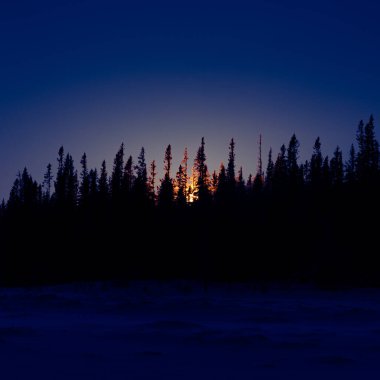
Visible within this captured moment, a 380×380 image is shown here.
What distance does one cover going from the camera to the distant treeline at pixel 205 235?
39812 mm

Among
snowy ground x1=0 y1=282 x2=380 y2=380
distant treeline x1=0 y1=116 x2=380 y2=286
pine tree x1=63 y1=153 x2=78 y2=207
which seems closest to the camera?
snowy ground x1=0 y1=282 x2=380 y2=380

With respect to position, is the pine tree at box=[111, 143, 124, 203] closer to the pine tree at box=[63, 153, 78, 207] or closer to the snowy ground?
the pine tree at box=[63, 153, 78, 207]

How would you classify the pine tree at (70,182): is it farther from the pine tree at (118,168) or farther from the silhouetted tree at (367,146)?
the silhouetted tree at (367,146)

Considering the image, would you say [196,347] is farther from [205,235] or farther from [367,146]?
[367,146]

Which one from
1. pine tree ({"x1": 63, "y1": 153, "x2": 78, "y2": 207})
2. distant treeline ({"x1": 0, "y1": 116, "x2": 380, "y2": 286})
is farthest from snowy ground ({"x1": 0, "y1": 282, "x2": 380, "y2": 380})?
pine tree ({"x1": 63, "y1": 153, "x2": 78, "y2": 207})

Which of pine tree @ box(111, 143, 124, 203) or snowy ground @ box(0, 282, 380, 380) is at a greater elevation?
pine tree @ box(111, 143, 124, 203)

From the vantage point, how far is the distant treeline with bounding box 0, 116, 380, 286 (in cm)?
3981

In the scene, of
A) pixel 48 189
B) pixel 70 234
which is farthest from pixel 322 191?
pixel 48 189

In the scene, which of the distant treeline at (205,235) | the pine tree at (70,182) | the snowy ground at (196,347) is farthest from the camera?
the pine tree at (70,182)

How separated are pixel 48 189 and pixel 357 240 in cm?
8595

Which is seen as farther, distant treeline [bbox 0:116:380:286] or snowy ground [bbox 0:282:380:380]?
distant treeline [bbox 0:116:380:286]

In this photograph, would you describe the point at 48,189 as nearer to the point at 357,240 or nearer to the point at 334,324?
the point at 357,240

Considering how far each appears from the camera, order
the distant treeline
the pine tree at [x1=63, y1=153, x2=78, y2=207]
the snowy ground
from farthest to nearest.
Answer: the pine tree at [x1=63, y1=153, x2=78, y2=207], the distant treeline, the snowy ground

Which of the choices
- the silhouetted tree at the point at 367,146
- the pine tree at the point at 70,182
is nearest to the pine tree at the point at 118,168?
the pine tree at the point at 70,182
